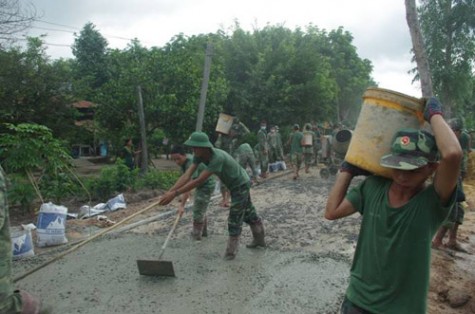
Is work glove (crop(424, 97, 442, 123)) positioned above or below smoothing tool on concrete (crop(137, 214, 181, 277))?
above

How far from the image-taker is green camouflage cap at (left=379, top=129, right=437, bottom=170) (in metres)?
1.80

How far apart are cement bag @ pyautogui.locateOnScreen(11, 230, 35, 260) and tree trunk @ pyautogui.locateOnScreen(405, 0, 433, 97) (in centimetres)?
558

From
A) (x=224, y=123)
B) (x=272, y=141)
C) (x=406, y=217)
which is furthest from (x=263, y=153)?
(x=406, y=217)

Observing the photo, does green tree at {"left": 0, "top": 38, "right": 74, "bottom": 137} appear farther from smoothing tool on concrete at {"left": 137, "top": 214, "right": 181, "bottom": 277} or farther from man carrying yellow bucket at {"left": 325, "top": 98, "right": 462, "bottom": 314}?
man carrying yellow bucket at {"left": 325, "top": 98, "right": 462, "bottom": 314}

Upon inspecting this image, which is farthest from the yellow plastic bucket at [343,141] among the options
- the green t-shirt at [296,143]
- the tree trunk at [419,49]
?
the green t-shirt at [296,143]

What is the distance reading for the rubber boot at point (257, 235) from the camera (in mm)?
5500

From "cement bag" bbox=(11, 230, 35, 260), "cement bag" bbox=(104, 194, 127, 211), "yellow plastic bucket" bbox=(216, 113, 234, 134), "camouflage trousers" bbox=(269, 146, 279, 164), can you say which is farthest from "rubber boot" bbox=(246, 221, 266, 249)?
"camouflage trousers" bbox=(269, 146, 279, 164)

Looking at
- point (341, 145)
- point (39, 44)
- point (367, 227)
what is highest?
point (39, 44)

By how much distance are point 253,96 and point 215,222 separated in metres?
11.7

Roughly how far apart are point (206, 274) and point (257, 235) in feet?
3.70

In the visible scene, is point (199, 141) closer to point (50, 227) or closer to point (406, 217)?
point (50, 227)

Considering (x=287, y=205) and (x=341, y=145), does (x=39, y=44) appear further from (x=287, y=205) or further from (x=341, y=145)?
(x=341, y=145)

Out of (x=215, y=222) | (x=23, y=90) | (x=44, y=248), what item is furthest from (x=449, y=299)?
(x=23, y=90)

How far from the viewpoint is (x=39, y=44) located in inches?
581
